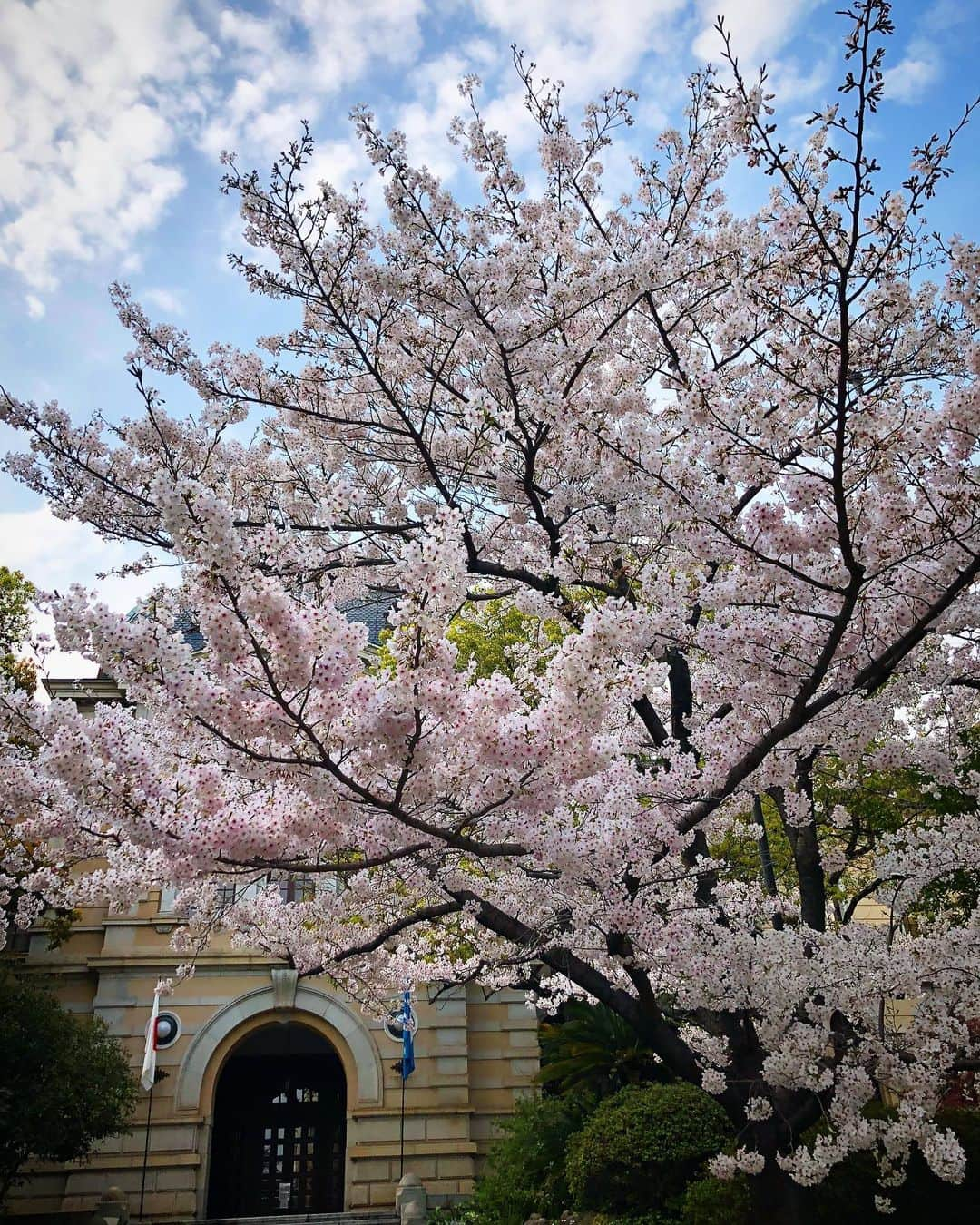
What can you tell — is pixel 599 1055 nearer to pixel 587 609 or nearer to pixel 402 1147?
pixel 402 1147

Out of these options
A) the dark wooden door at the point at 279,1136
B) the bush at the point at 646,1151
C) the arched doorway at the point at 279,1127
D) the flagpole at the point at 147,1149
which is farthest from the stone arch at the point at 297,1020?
the bush at the point at 646,1151

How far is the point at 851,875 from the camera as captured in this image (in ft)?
53.6

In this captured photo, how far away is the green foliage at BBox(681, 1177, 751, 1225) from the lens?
822 cm

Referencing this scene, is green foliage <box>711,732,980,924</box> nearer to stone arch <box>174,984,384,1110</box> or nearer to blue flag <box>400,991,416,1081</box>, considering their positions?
blue flag <box>400,991,416,1081</box>

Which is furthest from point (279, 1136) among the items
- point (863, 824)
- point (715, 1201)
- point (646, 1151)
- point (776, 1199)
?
point (776, 1199)

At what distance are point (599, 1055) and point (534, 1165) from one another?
1542 mm

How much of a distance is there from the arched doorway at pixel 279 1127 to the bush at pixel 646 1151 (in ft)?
23.9

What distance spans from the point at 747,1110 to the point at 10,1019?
31.6 feet

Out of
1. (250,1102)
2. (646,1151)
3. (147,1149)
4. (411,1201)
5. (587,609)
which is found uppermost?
(587,609)

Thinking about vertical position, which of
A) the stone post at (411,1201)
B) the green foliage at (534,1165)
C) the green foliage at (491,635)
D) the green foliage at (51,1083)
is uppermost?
A: the green foliage at (491,635)

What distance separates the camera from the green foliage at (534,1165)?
11.2 meters

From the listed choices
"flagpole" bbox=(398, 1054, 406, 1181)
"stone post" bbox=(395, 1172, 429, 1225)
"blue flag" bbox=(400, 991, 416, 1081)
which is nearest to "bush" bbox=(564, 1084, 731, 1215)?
"blue flag" bbox=(400, 991, 416, 1081)

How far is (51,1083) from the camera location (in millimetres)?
11672

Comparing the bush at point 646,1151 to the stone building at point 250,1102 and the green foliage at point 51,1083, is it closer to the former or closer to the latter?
the stone building at point 250,1102
